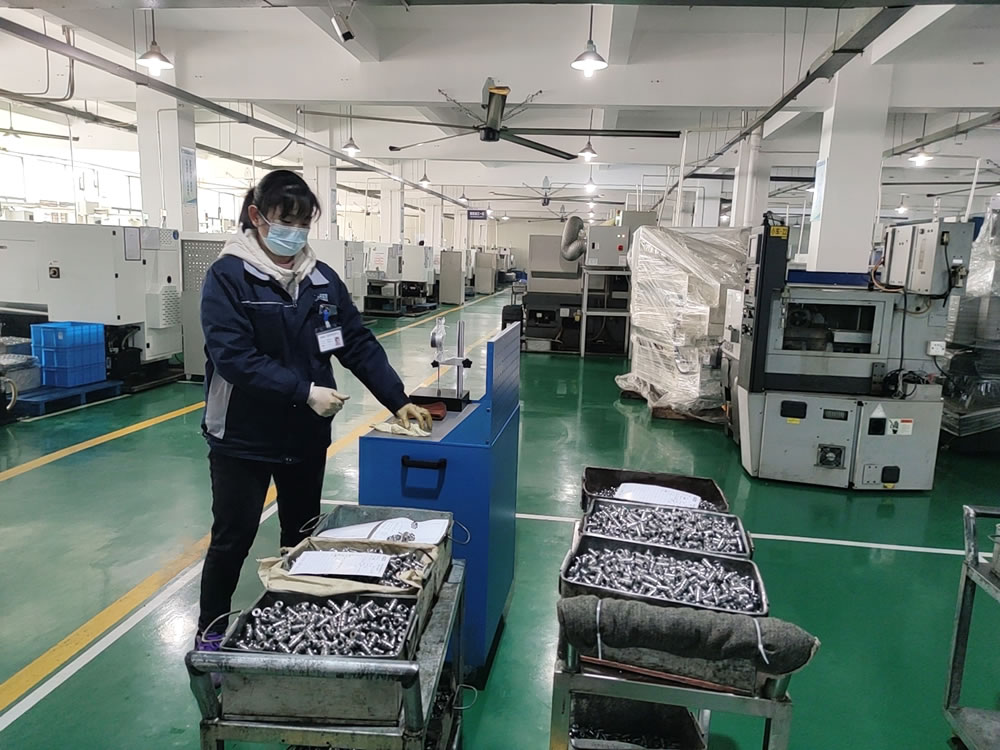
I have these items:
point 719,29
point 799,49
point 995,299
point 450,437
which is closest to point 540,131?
point 719,29

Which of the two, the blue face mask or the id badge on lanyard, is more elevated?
the blue face mask

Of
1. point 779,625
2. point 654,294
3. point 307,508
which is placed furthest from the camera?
point 654,294

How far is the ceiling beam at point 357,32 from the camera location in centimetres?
611

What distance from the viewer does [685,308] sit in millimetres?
6102

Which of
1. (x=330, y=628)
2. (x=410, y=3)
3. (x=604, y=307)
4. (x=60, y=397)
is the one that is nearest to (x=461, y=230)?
(x=604, y=307)

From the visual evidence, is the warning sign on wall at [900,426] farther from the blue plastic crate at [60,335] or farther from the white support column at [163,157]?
the white support column at [163,157]

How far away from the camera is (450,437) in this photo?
2.10 meters

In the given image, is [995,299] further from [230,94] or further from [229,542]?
[230,94]

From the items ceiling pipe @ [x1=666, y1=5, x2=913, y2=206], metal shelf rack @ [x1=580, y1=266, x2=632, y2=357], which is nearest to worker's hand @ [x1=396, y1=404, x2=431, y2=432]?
ceiling pipe @ [x1=666, y1=5, x2=913, y2=206]

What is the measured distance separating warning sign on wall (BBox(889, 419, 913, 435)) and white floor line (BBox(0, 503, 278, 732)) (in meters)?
4.09

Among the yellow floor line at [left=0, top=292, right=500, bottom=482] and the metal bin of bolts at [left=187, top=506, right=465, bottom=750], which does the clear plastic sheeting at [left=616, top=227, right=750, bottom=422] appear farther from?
the metal bin of bolts at [left=187, top=506, right=465, bottom=750]

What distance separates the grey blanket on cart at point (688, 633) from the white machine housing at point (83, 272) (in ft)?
19.6

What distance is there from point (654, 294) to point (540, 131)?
3131 millimetres

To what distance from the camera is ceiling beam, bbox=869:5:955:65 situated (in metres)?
5.29
